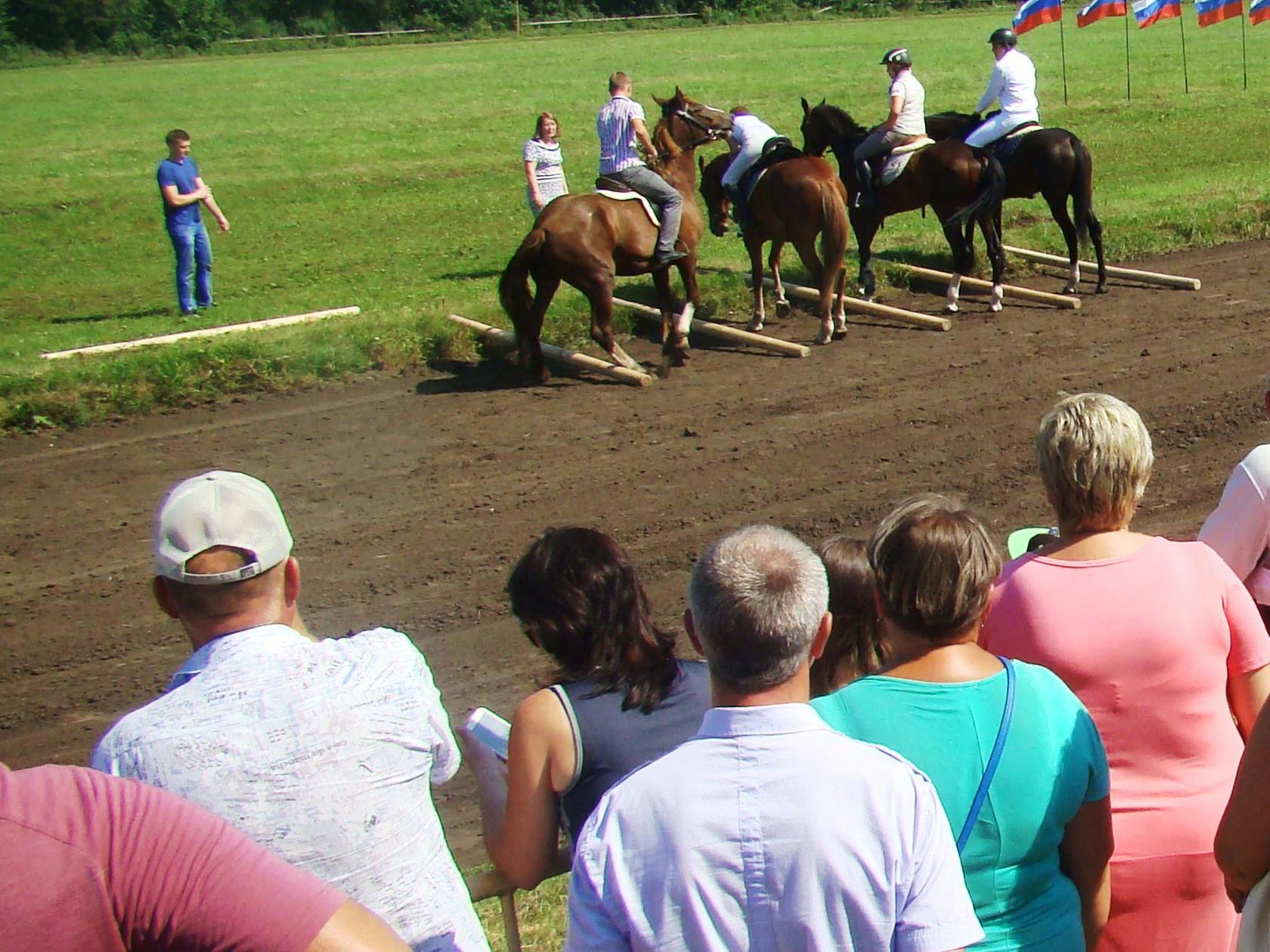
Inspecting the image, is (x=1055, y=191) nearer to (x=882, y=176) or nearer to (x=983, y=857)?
(x=882, y=176)

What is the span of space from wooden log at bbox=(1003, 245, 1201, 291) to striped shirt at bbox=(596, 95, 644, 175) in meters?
→ 4.59

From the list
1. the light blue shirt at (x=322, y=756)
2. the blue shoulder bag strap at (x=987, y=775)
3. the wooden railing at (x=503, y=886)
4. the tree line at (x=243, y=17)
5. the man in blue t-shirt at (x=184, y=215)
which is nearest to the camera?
the light blue shirt at (x=322, y=756)

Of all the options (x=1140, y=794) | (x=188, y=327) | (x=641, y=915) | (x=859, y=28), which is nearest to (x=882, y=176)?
(x=188, y=327)

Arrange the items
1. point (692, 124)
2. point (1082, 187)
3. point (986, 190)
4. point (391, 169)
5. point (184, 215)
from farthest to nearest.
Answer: point (391, 169) → point (184, 215) → point (1082, 187) → point (986, 190) → point (692, 124)

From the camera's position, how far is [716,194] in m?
15.3

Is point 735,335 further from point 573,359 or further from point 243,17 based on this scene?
point 243,17

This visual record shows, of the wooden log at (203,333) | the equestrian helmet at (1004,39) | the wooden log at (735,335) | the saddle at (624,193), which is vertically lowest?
the wooden log at (735,335)

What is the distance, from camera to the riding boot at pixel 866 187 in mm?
13922

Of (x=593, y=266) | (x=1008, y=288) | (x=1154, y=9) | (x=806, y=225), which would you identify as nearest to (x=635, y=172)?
(x=593, y=266)

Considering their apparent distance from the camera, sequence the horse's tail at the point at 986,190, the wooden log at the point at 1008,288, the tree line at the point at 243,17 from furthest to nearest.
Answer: the tree line at the point at 243,17 < the horse's tail at the point at 986,190 < the wooden log at the point at 1008,288

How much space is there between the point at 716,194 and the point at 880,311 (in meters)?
2.95

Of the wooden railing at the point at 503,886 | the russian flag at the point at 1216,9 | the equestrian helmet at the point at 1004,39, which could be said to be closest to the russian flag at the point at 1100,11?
the russian flag at the point at 1216,9

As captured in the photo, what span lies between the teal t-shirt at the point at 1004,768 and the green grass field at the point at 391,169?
9.03m

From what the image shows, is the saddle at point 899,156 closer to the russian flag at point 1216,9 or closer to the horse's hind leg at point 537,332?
the horse's hind leg at point 537,332
